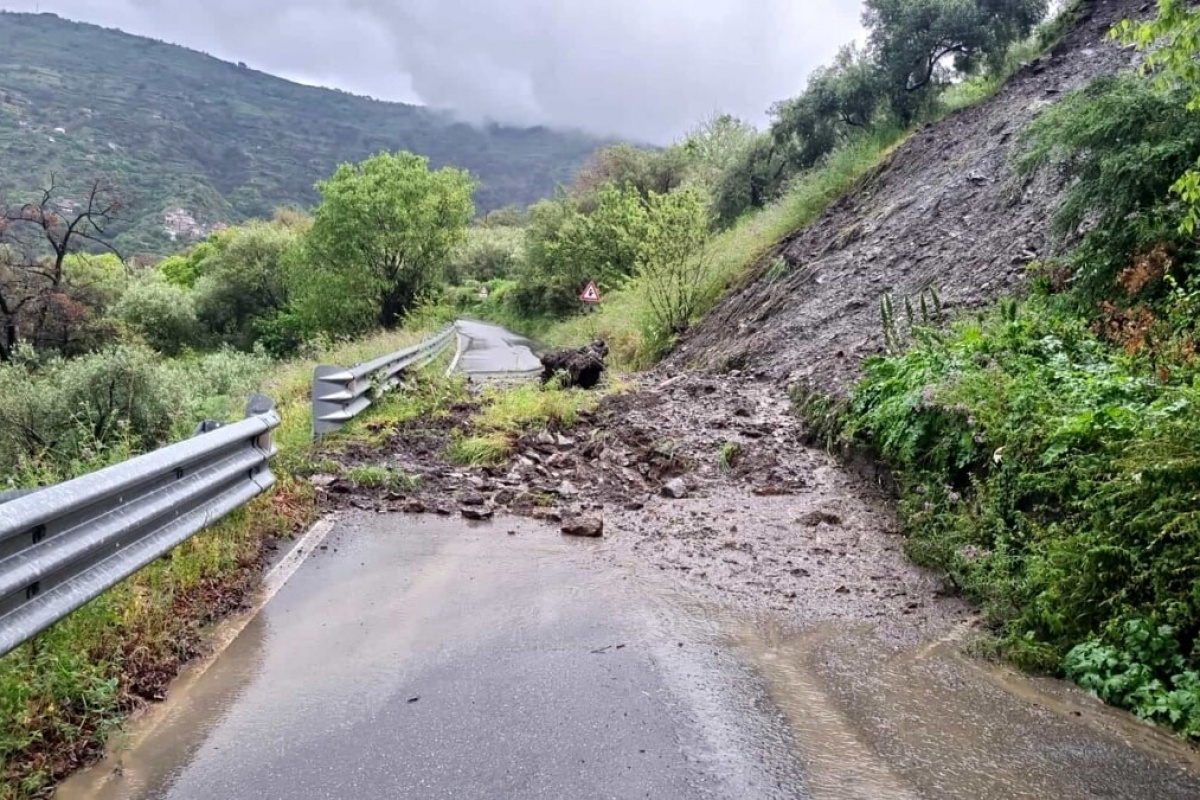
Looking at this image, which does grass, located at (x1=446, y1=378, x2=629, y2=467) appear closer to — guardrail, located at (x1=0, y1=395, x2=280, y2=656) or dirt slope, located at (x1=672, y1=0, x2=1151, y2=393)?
guardrail, located at (x1=0, y1=395, x2=280, y2=656)

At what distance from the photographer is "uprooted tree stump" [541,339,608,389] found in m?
12.1

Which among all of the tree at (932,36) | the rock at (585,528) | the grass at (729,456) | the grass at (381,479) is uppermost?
the tree at (932,36)

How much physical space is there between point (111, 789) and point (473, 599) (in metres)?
1.97

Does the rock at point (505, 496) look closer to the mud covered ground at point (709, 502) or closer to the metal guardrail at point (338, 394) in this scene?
the mud covered ground at point (709, 502)

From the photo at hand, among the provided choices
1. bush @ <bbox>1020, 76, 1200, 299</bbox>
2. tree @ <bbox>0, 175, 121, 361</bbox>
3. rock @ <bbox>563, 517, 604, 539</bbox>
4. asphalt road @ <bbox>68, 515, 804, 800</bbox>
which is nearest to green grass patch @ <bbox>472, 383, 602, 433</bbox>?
rock @ <bbox>563, 517, 604, 539</bbox>

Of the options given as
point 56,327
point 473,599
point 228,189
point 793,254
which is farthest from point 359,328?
point 228,189

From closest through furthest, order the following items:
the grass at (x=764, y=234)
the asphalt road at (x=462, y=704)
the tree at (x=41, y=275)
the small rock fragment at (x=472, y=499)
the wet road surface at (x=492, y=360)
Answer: the asphalt road at (x=462, y=704), the small rock fragment at (x=472, y=499), the wet road surface at (x=492, y=360), the grass at (x=764, y=234), the tree at (x=41, y=275)

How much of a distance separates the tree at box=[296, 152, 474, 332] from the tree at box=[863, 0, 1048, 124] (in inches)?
969

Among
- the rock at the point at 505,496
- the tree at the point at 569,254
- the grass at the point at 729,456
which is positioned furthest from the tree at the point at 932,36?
the rock at the point at 505,496

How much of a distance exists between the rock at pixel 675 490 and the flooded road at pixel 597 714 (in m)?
2.19

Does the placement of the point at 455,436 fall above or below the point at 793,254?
below

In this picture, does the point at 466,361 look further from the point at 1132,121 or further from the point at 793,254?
the point at 1132,121

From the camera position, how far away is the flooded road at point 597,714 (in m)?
2.69

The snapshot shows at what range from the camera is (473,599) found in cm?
434
